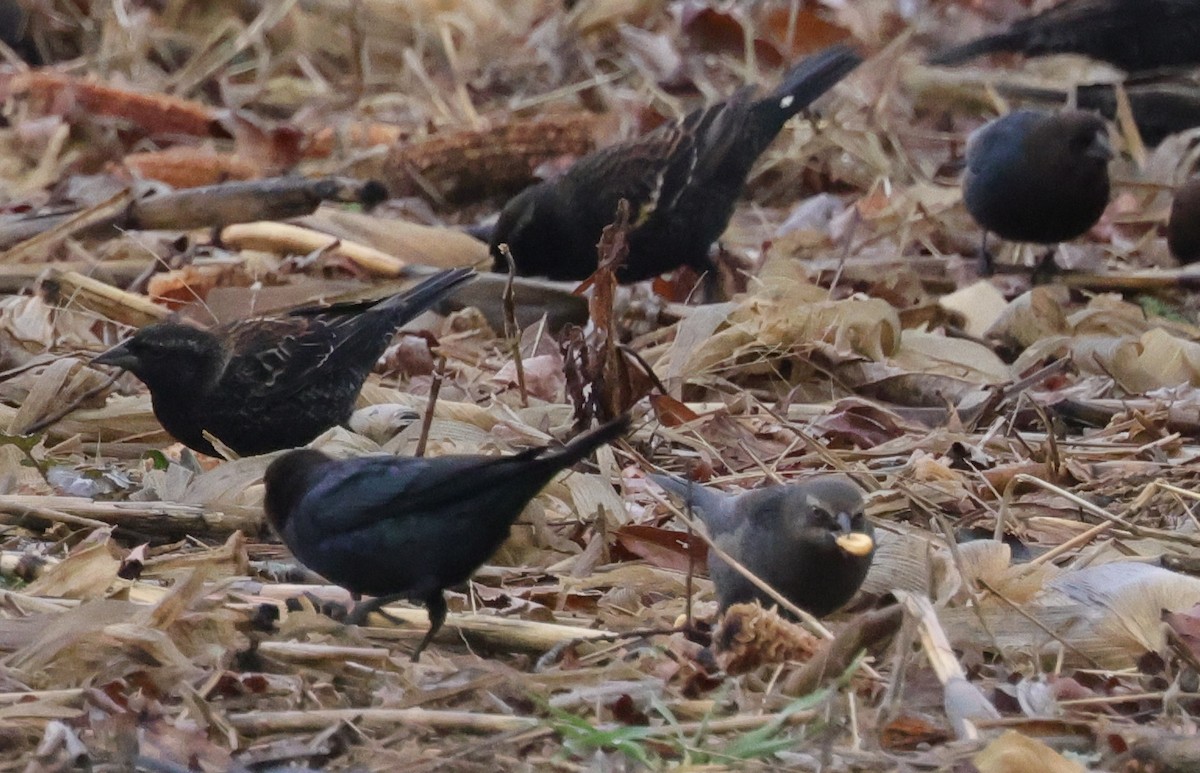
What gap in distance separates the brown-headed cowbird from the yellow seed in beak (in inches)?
143

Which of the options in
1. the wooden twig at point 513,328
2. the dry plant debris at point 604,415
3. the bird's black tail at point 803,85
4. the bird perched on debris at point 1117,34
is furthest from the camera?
the bird perched on debris at point 1117,34

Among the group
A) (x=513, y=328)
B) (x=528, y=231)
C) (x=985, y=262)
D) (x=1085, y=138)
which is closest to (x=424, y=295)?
(x=513, y=328)

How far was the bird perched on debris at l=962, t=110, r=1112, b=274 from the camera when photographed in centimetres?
655

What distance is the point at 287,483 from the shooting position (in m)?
3.52

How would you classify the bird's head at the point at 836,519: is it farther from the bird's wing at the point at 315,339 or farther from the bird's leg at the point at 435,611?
the bird's wing at the point at 315,339

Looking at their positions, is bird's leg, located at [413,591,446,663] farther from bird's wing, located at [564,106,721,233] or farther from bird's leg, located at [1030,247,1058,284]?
bird's leg, located at [1030,247,1058,284]

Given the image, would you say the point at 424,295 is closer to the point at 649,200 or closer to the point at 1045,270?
the point at 649,200

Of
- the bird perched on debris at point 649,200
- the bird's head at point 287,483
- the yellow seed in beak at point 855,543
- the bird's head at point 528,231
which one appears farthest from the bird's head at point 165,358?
the yellow seed in beak at point 855,543

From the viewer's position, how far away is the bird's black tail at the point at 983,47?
8.47m

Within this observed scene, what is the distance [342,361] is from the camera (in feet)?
15.8

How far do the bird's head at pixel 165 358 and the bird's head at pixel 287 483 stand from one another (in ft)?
3.53

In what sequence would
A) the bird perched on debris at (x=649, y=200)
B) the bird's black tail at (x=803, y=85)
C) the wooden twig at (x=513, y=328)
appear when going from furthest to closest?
1. the bird's black tail at (x=803, y=85)
2. the bird perched on debris at (x=649, y=200)
3. the wooden twig at (x=513, y=328)

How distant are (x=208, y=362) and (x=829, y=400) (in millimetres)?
1685

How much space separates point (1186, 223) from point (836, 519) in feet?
12.1
